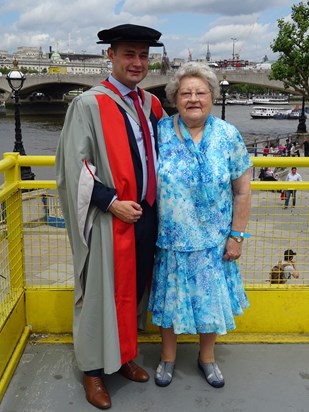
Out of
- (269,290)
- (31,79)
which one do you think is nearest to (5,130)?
(31,79)

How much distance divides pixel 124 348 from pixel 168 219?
692mm

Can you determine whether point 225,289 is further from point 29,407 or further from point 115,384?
point 29,407

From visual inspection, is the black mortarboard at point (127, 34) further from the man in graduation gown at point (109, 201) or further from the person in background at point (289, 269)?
the person in background at point (289, 269)

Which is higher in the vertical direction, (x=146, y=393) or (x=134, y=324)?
(x=134, y=324)

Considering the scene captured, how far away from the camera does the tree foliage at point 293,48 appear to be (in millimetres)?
26172

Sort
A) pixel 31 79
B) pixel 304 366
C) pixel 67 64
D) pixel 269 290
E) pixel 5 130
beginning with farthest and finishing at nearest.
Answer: pixel 67 64 < pixel 31 79 < pixel 5 130 < pixel 269 290 < pixel 304 366

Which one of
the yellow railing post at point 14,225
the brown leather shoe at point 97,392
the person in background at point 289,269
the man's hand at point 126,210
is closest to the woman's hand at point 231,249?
the man's hand at point 126,210

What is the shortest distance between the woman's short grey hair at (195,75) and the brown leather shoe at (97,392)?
1.52m

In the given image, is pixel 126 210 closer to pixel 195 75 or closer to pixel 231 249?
pixel 231 249

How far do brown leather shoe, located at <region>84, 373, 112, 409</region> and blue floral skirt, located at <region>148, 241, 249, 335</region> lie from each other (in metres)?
0.44

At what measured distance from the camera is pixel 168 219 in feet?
8.02

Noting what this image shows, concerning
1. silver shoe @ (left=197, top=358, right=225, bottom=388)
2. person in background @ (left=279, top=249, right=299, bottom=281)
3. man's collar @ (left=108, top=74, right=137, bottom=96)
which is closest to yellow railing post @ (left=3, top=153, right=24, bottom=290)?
man's collar @ (left=108, top=74, right=137, bottom=96)

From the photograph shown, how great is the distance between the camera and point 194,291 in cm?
249

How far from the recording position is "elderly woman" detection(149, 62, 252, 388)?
7.85 feet
